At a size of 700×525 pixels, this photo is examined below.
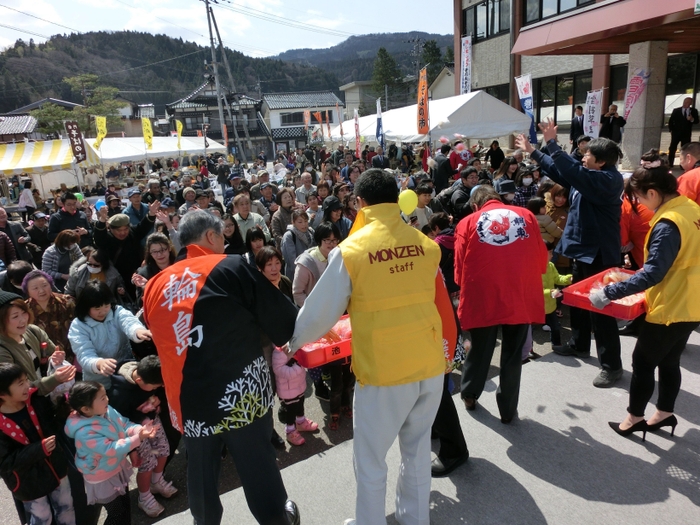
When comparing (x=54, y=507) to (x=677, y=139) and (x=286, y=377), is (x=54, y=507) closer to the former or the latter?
(x=286, y=377)

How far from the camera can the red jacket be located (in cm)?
310

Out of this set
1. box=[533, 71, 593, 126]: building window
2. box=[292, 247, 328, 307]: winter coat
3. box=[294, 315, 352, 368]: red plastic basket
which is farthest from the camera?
box=[533, 71, 593, 126]: building window

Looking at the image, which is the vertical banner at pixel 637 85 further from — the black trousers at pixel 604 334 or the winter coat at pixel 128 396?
the winter coat at pixel 128 396

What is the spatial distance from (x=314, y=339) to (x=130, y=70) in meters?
96.8

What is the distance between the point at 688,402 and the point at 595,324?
2.78 ft

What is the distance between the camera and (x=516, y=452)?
122 inches

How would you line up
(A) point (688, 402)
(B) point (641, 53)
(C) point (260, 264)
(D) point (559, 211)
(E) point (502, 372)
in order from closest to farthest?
(E) point (502, 372) < (A) point (688, 402) < (C) point (260, 264) < (D) point (559, 211) < (B) point (641, 53)

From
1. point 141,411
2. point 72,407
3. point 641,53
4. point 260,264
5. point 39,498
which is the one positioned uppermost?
point 641,53

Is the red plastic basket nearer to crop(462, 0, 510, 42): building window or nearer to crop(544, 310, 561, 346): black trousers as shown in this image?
crop(544, 310, 561, 346): black trousers

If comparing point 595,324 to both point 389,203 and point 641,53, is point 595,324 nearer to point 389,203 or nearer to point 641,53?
point 389,203

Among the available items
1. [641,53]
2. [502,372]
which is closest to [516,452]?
[502,372]

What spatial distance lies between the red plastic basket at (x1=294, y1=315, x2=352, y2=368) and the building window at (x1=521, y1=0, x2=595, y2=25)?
18.2 metres

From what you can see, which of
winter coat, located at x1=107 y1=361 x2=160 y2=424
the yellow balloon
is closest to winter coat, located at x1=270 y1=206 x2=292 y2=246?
the yellow balloon

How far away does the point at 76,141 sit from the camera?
1491cm
